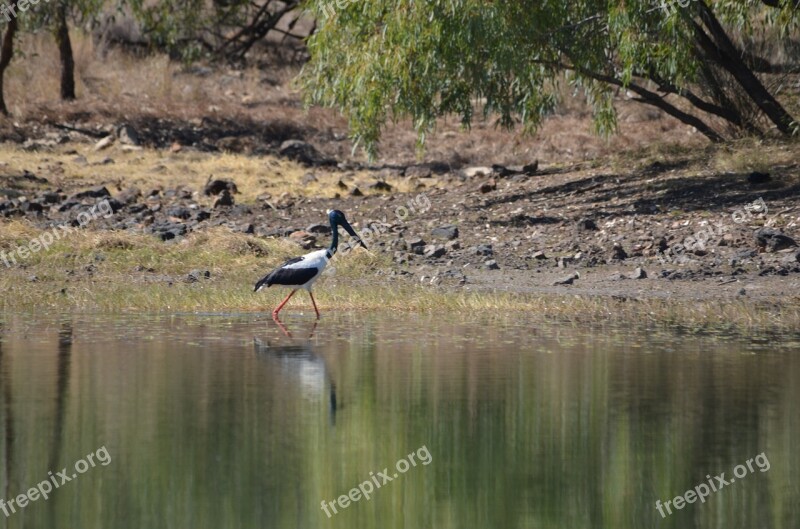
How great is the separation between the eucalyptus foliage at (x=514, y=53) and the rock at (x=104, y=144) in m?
5.97

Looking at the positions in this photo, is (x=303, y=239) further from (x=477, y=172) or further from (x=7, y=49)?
(x=7, y=49)

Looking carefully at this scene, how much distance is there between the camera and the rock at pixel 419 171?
26.3 metres

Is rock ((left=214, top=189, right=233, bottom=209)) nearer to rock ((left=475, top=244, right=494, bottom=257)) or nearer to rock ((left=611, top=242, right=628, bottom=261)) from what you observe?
rock ((left=475, top=244, right=494, bottom=257))

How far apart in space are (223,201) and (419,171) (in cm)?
530

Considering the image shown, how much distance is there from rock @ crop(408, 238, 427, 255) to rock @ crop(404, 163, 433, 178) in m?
7.05

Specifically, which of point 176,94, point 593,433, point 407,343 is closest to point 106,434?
point 593,433

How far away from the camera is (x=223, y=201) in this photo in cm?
2253

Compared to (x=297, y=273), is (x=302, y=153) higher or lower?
higher

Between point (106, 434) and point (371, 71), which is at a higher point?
point (371, 71)

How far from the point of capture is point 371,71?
20203 millimetres

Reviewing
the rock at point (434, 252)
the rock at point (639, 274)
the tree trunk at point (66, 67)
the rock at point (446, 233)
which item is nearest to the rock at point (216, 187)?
the rock at point (446, 233)

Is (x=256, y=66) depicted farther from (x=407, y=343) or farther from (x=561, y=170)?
(x=407, y=343)

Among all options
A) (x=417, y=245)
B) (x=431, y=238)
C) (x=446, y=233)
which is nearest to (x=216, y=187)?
(x=431, y=238)

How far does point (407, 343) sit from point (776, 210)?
8.75 m
